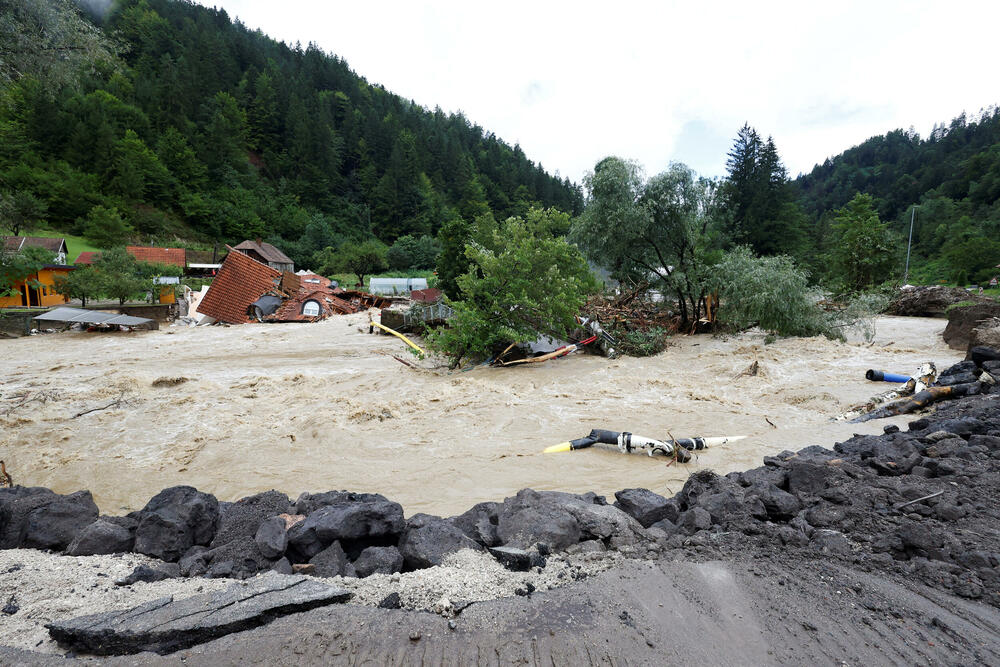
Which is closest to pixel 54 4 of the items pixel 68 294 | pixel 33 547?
pixel 33 547

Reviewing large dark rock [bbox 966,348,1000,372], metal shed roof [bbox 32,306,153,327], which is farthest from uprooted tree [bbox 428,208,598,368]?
metal shed roof [bbox 32,306,153,327]

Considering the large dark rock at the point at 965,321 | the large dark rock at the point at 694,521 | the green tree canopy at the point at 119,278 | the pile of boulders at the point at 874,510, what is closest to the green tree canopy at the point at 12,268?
the green tree canopy at the point at 119,278

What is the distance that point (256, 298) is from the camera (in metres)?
31.6

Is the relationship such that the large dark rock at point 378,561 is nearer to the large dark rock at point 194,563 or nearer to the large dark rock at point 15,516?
the large dark rock at point 194,563

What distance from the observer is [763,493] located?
3.52m

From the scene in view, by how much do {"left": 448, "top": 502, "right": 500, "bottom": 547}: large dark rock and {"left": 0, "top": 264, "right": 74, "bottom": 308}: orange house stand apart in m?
39.7

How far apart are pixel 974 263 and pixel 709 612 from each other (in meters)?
59.5

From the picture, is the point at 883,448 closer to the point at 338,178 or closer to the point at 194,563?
the point at 194,563

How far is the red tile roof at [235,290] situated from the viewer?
98.8 feet

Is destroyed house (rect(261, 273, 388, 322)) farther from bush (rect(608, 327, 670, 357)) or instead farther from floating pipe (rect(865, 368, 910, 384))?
floating pipe (rect(865, 368, 910, 384))

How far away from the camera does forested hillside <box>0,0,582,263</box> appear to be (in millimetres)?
63750

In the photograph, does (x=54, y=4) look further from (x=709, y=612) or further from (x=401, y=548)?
(x=709, y=612)

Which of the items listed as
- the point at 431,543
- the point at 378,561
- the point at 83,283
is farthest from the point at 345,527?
the point at 83,283

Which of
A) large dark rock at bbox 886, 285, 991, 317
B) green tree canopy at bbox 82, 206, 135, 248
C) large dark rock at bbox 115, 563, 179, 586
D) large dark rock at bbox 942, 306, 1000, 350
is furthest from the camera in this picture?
green tree canopy at bbox 82, 206, 135, 248
